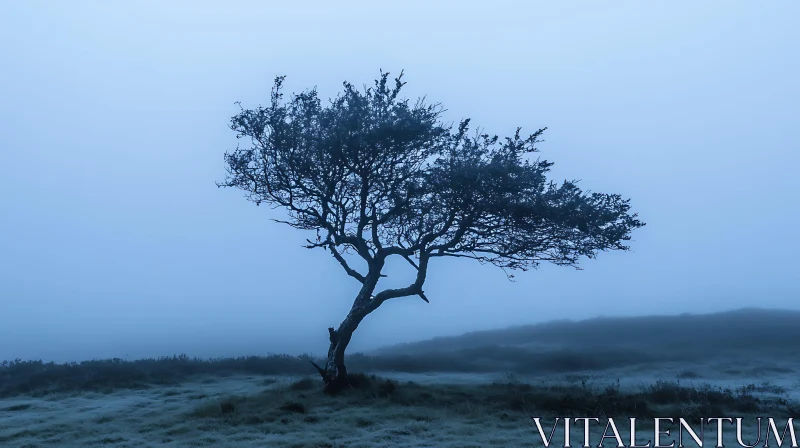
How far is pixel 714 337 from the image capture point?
47.2m

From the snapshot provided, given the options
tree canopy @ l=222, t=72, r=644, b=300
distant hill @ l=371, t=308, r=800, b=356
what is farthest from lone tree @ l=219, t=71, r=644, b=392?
distant hill @ l=371, t=308, r=800, b=356

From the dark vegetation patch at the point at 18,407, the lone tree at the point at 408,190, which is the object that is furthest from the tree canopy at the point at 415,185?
the dark vegetation patch at the point at 18,407

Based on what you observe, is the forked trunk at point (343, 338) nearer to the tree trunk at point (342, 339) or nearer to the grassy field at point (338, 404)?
the tree trunk at point (342, 339)

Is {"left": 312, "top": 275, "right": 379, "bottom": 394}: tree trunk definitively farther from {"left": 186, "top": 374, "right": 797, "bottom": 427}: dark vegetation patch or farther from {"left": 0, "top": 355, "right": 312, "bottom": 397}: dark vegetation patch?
{"left": 0, "top": 355, "right": 312, "bottom": 397}: dark vegetation patch

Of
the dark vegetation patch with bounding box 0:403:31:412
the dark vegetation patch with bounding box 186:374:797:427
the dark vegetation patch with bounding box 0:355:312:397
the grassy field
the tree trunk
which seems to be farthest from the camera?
the dark vegetation patch with bounding box 0:355:312:397

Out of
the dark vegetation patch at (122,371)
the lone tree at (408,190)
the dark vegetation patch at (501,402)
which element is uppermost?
the lone tree at (408,190)

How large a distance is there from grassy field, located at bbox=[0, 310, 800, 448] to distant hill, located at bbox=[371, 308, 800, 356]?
8549mm

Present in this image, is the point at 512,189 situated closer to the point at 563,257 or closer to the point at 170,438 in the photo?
the point at 563,257

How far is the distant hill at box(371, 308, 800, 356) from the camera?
4347 cm

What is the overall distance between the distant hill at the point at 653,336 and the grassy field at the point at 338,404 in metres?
8.55

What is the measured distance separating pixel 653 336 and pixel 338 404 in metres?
38.2

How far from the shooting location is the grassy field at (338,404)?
17547 millimetres

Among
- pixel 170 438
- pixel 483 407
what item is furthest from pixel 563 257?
pixel 170 438

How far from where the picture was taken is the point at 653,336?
50.7 m
